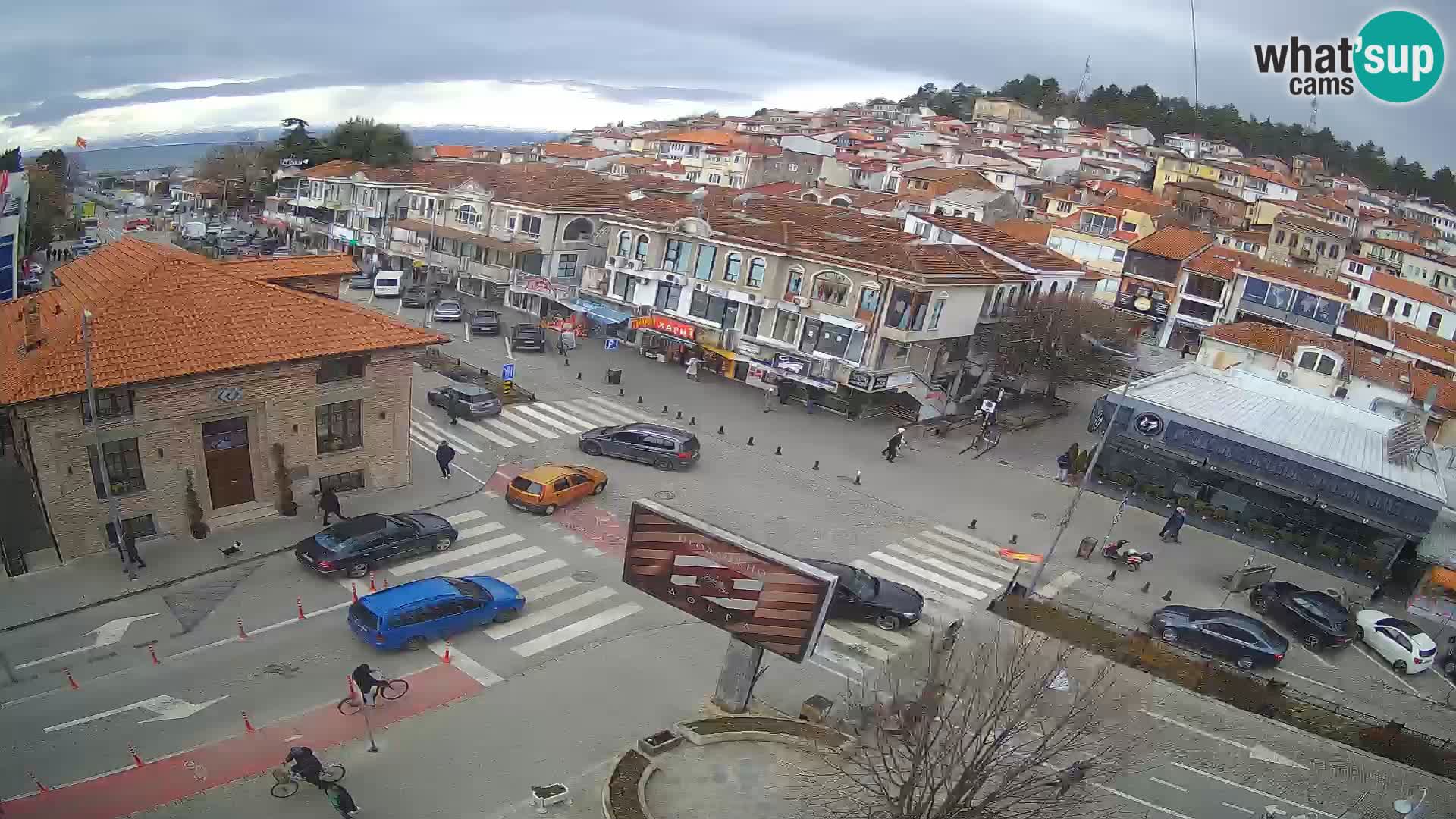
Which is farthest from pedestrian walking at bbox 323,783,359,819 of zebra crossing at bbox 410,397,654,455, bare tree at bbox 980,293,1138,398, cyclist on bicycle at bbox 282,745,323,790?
bare tree at bbox 980,293,1138,398

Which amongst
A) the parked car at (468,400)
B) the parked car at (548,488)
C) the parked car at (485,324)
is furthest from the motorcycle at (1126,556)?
the parked car at (485,324)

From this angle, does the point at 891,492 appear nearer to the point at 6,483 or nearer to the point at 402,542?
the point at 402,542

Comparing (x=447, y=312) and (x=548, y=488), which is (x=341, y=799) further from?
(x=447, y=312)

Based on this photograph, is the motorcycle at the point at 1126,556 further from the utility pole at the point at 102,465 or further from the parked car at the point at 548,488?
the utility pole at the point at 102,465

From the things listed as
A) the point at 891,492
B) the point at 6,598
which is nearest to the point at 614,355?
the point at 891,492

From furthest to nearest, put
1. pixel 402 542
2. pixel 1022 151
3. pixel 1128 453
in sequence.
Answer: pixel 1022 151
pixel 1128 453
pixel 402 542

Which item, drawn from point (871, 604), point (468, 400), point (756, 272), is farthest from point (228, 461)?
point (756, 272)

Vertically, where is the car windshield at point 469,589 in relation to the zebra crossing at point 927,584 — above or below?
above
